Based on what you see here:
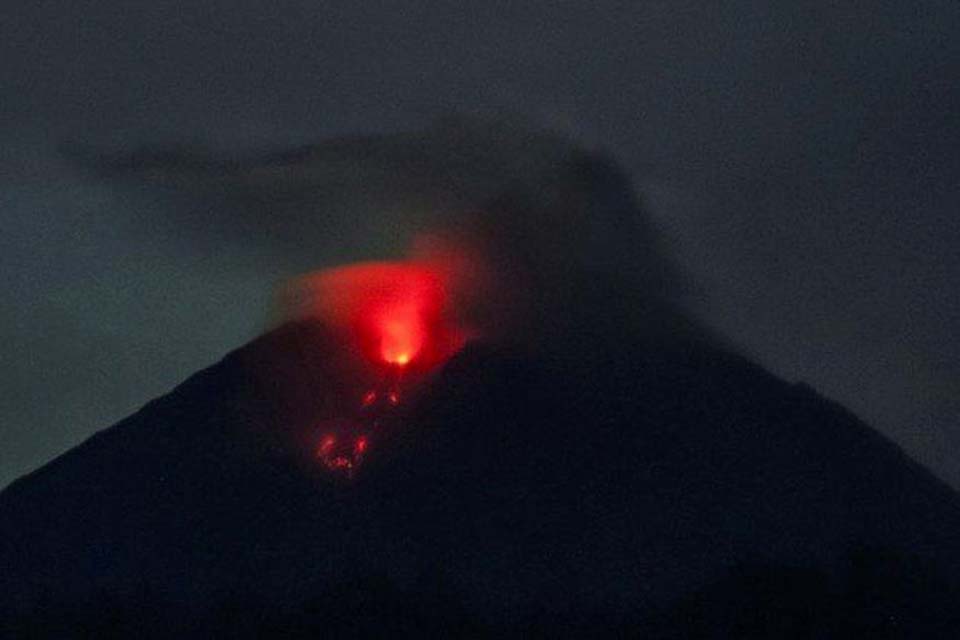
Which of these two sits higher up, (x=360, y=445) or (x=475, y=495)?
(x=360, y=445)

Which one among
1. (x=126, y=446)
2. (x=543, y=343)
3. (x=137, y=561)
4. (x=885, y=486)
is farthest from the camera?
(x=543, y=343)

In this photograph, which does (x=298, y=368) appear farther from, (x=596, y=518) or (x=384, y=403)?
(x=596, y=518)

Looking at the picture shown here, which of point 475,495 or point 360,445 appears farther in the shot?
point 360,445

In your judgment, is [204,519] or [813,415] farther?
[813,415]

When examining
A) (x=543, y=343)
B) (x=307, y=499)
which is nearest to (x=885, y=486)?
(x=543, y=343)

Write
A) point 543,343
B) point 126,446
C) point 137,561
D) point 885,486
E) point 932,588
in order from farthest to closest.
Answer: point 543,343
point 126,446
point 885,486
point 137,561
point 932,588

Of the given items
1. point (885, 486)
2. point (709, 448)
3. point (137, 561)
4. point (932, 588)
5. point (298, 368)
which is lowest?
point (932, 588)

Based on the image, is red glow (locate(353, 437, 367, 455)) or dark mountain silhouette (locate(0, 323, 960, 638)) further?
red glow (locate(353, 437, 367, 455))

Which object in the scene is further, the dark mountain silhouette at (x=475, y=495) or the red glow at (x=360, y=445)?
the red glow at (x=360, y=445)
